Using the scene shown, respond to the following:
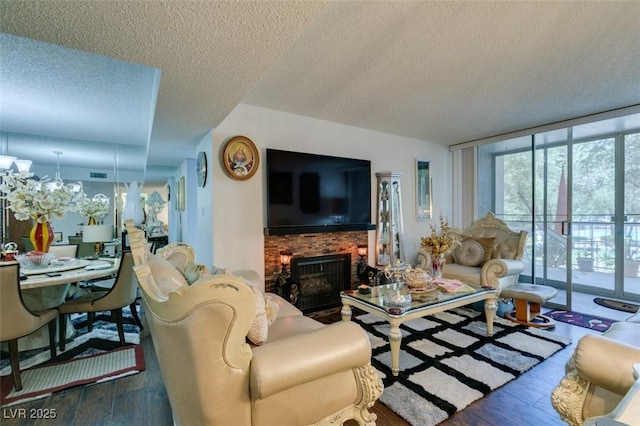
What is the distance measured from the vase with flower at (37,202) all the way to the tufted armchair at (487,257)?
4267 millimetres

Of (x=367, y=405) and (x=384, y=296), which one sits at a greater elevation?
(x=384, y=296)

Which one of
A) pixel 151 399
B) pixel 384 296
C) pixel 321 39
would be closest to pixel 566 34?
pixel 321 39

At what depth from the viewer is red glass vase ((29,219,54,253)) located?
8.98 ft

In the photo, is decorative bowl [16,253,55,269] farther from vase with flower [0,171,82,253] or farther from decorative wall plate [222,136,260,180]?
decorative wall plate [222,136,260,180]

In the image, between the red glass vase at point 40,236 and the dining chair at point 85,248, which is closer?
the red glass vase at point 40,236

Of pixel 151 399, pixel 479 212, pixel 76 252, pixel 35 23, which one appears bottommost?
pixel 151 399

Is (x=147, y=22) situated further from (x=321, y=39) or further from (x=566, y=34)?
(x=566, y=34)

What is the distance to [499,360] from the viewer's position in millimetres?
2303

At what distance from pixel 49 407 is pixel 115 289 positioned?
953 millimetres

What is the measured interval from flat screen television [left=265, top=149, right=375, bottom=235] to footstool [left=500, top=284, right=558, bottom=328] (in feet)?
6.30

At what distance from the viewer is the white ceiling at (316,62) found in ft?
4.63

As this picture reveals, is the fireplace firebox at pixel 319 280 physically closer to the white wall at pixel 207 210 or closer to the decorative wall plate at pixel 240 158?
the white wall at pixel 207 210

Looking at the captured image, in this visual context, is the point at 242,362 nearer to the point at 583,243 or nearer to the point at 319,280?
the point at 319,280

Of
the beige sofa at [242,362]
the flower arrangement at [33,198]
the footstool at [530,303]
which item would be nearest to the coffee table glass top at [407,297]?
the footstool at [530,303]
